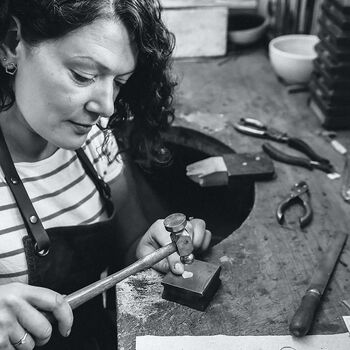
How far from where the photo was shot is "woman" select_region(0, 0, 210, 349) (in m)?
1.43

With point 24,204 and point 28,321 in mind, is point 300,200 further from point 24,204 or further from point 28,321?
point 28,321

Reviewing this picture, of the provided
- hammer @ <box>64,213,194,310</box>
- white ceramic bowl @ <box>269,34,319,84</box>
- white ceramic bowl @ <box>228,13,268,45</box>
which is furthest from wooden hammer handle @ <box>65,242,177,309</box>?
white ceramic bowl @ <box>228,13,268,45</box>

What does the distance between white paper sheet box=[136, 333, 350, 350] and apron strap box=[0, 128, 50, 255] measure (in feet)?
1.60

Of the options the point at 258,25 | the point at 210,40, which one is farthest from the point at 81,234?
the point at 258,25

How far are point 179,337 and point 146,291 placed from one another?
0.22m

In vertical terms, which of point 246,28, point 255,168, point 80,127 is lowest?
point 246,28

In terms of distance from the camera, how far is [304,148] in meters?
2.37

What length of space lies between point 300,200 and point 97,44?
1090 mm

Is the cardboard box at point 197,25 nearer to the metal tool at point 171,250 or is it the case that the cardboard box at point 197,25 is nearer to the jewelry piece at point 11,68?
the jewelry piece at point 11,68

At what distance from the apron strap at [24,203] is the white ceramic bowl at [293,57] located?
72.5 inches

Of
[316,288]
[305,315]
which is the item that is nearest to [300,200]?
[316,288]

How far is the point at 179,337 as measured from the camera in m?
1.47

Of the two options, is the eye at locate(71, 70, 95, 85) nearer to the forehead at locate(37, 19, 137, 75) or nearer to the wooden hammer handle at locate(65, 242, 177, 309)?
the forehead at locate(37, 19, 137, 75)

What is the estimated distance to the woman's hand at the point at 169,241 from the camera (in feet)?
5.43
